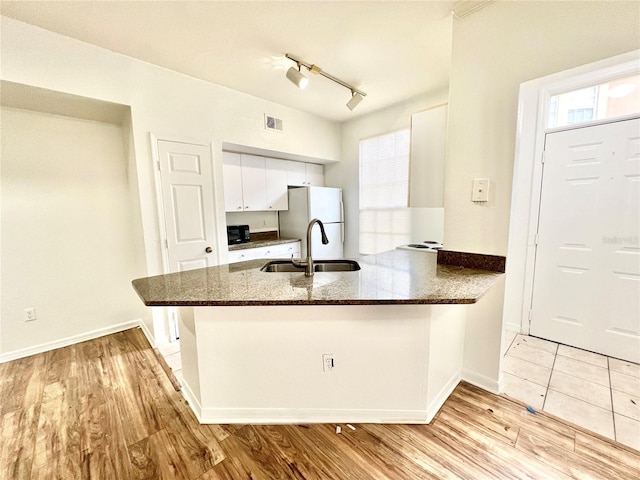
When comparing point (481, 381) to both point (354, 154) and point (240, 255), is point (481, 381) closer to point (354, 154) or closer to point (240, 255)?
point (240, 255)

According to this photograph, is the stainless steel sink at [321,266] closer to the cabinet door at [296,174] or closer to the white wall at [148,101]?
the white wall at [148,101]

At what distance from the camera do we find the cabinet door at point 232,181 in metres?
3.28

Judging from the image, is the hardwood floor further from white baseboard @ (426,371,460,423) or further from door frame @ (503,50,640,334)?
door frame @ (503,50,640,334)

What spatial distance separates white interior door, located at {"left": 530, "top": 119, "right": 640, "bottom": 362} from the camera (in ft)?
6.82

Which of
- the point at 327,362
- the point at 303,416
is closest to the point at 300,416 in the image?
the point at 303,416

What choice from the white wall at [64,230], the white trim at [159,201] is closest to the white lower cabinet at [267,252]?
the white trim at [159,201]

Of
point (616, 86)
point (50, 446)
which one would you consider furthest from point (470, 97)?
point (50, 446)

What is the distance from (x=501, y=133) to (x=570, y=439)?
175 centimetres

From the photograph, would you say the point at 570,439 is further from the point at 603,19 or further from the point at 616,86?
the point at 616,86

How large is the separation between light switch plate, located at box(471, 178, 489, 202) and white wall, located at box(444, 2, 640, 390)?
0.03m

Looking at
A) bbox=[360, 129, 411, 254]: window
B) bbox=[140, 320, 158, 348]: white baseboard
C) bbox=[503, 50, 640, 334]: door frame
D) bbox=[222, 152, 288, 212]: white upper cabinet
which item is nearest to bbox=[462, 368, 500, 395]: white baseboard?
bbox=[503, 50, 640, 334]: door frame

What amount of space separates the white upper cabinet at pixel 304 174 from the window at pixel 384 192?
0.77 metres

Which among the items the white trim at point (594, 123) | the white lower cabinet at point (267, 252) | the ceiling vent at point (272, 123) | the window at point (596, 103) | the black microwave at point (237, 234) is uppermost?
the ceiling vent at point (272, 123)

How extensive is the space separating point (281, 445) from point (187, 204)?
2236 millimetres
